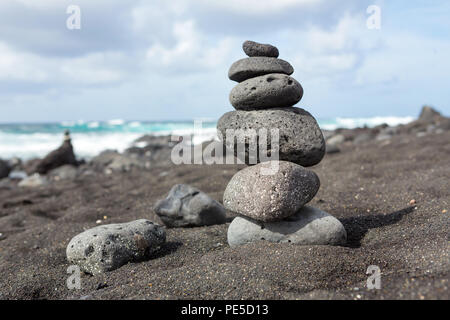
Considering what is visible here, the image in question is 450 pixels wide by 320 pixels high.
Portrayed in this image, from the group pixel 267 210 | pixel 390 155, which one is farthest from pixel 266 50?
pixel 390 155

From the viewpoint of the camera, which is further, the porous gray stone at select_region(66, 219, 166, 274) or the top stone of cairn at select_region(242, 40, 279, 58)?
the top stone of cairn at select_region(242, 40, 279, 58)

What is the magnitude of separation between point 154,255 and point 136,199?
397cm

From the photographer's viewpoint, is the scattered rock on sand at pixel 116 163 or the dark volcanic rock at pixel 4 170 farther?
the dark volcanic rock at pixel 4 170

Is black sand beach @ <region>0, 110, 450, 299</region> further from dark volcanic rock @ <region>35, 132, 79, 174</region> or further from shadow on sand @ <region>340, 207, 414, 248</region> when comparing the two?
dark volcanic rock @ <region>35, 132, 79, 174</region>

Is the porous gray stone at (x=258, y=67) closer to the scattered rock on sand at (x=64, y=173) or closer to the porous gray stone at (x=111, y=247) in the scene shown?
the porous gray stone at (x=111, y=247)

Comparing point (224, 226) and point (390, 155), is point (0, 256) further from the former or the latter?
point (390, 155)

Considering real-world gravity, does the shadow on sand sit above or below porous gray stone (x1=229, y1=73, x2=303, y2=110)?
below

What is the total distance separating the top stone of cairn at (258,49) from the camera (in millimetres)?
5195

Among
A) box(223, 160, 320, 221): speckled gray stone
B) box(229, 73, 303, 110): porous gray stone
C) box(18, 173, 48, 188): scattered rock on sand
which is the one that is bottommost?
box(18, 173, 48, 188): scattered rock on sand

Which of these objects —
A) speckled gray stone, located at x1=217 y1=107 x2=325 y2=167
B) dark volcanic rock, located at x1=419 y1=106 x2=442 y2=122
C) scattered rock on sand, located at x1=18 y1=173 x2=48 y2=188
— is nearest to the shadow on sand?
speckled gray stone, located at x1=217 y1=107 x2=325 y2=167

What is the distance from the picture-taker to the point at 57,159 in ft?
54.4

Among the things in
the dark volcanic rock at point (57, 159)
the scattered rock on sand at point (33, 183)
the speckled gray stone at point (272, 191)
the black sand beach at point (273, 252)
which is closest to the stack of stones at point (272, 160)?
the speckled gray stone at point (272, 191)

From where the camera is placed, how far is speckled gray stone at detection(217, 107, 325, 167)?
4906 millimetres

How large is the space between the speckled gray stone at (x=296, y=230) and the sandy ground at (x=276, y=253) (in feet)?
0.75
